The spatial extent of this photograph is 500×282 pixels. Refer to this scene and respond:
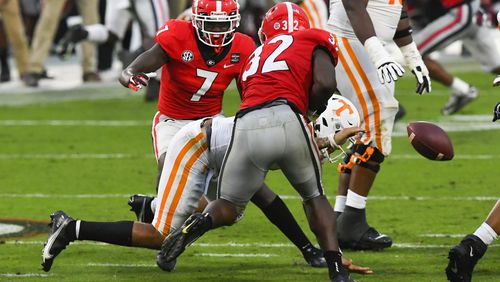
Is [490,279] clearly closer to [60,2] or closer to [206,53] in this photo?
[206,53]

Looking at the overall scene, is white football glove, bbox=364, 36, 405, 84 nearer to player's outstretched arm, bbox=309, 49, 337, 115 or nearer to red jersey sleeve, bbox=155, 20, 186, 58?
player's outstretched arm, bbox=309, 49, 337, 115

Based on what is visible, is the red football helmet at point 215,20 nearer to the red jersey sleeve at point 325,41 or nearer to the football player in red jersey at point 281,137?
the football player in red jersey at point 281,137

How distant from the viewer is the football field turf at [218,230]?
22.0ft

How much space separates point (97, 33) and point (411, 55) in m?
7.23

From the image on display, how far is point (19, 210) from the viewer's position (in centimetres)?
841

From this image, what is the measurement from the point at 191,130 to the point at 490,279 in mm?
1547

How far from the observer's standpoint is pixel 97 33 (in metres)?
14.0

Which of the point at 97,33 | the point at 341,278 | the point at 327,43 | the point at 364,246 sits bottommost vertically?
the point at 97,33

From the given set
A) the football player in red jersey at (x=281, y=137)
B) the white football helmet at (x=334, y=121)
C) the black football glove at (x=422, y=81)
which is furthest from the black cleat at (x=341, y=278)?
the black football glove at (x=422, y=81)

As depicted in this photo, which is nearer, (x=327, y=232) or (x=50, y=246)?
(x=327, y=232)

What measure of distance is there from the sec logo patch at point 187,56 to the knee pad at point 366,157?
1041mm

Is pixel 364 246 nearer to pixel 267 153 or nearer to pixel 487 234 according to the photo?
pixel 487 234

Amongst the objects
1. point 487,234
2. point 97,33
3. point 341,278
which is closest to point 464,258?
point 487,234

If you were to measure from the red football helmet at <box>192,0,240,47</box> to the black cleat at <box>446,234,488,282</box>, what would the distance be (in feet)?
5.34
